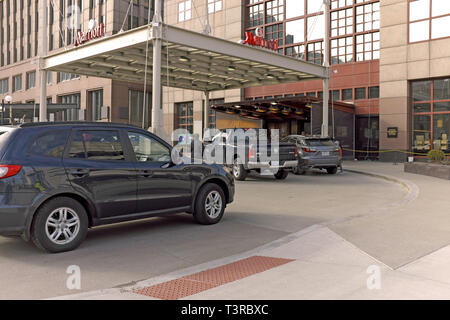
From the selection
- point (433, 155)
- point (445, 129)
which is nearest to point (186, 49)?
point (433, 155)

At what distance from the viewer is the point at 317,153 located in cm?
1712

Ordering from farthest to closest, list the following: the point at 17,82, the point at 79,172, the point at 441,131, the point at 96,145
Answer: the point at 17,82
the point at 441,131
the point at 96,145
the point at 79,172

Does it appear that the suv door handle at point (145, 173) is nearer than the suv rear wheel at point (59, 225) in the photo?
No

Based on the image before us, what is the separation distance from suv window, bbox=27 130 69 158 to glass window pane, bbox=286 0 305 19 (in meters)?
30.3

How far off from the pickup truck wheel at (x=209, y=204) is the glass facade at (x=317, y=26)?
72.8 feet

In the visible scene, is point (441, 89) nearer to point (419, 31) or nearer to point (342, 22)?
point (419, 31)

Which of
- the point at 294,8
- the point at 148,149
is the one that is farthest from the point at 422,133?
the point at 148,149

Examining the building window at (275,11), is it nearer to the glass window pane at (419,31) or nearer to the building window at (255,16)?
the building window at (255,16)

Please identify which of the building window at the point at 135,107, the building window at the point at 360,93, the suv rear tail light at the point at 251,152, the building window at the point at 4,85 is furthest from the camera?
the building window at the point at 4,85

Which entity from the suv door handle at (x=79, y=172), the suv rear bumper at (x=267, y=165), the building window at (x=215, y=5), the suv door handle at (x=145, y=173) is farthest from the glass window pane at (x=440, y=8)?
the suv door handle at (x=79, y=172)

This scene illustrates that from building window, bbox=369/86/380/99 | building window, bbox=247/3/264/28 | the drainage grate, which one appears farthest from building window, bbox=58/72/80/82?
the drainage grate

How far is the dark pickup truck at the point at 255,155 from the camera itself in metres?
14.7

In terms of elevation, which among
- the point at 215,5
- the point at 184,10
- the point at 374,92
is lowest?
the point at 374,92

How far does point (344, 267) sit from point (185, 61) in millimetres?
16979
